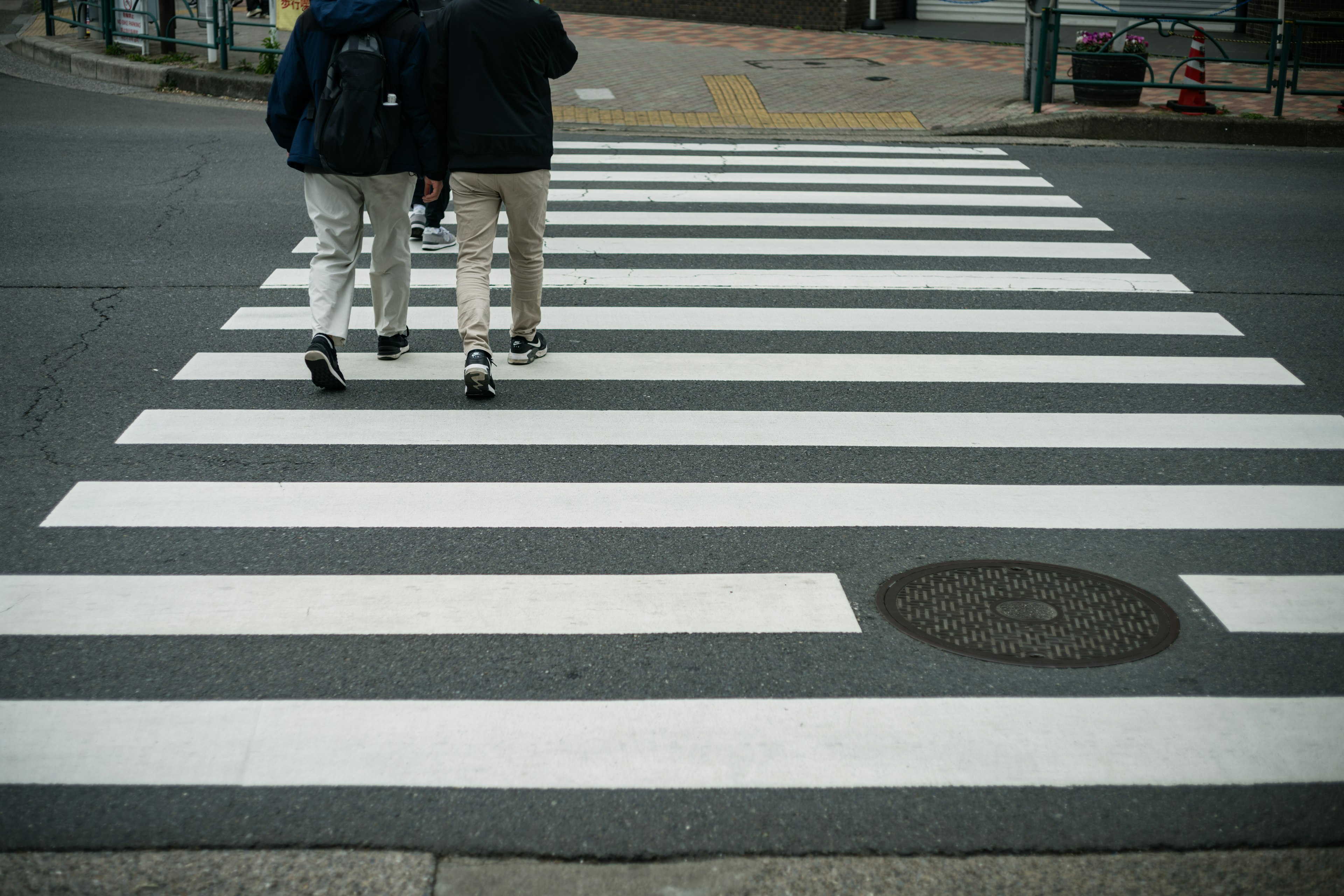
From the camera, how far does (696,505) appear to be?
16.6ft

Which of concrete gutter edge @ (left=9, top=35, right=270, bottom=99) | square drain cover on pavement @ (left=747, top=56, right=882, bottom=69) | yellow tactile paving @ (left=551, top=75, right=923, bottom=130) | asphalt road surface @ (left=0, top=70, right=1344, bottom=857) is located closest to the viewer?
asphalt road surface @ (left=0, top=70, right=1344, bottom=857)

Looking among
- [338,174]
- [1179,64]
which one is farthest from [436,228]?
[1179,64]

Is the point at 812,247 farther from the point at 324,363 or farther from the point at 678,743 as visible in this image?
the point at 678,743

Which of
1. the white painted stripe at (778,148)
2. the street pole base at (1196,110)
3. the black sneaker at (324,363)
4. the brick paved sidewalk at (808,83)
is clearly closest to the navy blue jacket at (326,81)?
the black sneaker at (324,363)

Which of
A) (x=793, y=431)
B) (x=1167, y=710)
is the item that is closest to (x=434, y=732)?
(x=1167, y=710)

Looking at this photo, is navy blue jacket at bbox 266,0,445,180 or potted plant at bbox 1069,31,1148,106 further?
potted plant at bbox 1069,31,1148,106

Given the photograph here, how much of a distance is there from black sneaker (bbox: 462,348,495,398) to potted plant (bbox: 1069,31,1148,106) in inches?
411

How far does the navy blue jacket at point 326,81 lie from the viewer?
5742 millimetres

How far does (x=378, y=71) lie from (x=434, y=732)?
3332 millimetres

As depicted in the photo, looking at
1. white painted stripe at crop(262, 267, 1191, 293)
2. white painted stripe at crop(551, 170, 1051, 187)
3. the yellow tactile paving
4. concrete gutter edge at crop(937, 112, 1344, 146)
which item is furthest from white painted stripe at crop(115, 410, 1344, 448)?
the yellow tactile paving

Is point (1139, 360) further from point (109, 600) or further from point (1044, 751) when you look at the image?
point (109, 600)

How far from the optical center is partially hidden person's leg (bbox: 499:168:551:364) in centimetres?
614

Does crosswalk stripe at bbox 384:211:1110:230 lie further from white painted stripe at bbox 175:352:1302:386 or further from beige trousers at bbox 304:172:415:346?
beige trousers at bbox 304:172:415:346

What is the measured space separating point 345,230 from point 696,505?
230cm
